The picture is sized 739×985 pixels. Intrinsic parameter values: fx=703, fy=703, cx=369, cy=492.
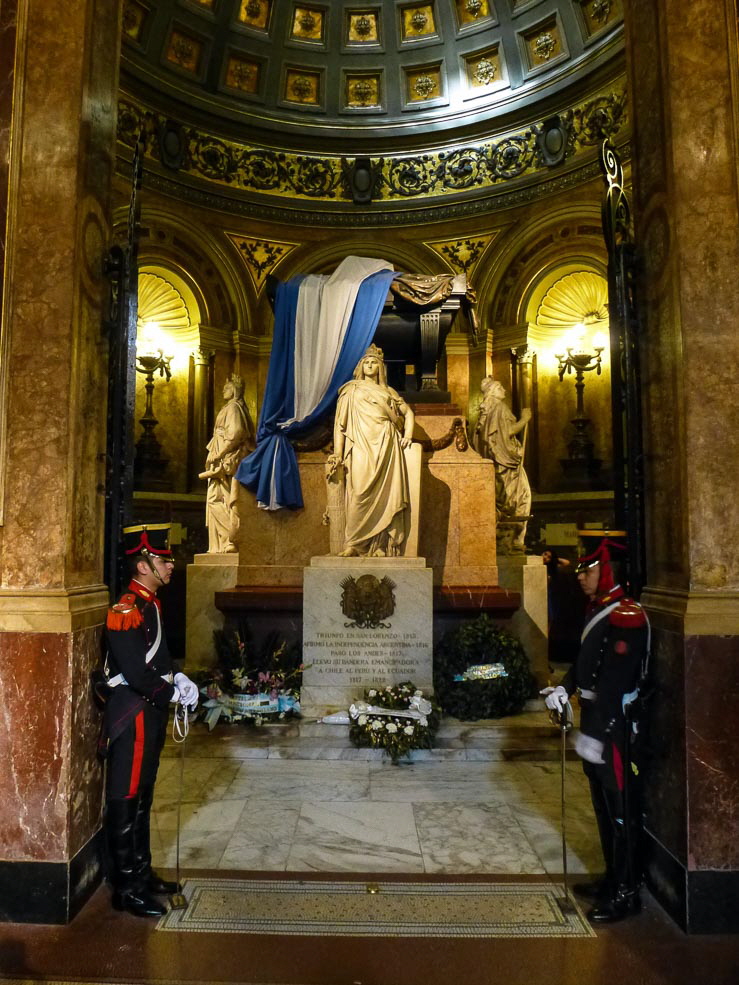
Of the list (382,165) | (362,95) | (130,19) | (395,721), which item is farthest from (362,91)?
(395,721)

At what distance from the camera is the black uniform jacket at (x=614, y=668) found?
3215 mm

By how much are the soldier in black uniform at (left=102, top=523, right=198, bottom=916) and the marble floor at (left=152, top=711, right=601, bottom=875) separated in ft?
0.77

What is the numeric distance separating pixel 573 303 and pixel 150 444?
26.4 ft

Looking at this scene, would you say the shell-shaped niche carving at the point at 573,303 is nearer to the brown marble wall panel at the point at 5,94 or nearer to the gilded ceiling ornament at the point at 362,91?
the gilded ceiling ornament at the point at 362,91

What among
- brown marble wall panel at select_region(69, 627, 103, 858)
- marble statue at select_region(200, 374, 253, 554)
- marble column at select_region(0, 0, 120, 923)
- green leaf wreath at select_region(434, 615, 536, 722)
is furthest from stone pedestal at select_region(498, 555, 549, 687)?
marble column at select_region(0, 0, 120, 923)

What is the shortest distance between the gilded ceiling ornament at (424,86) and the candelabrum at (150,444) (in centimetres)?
697

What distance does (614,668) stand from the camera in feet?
10.6

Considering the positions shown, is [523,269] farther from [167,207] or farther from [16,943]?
[16,943]

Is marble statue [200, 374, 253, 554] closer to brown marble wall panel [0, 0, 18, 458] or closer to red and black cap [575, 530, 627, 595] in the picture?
brown marble wall panel [0, 0, 18, 458]

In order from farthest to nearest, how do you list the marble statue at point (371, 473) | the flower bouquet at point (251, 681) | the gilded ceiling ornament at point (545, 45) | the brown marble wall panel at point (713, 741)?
the gilded ceiling ornament at point (545, 45) < the marble statue at point (371, 473) < the flower bouquet at point (251, 681) < the brown marble wall panel at point (713, 741)

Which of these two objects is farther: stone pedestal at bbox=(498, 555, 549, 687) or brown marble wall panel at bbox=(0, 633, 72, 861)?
stone pedestal at bbox=(498, 555, 549, 687)

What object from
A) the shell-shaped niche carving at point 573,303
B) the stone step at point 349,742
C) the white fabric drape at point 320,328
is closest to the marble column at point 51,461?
the stone step at point 349,742

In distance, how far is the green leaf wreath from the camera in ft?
19.4

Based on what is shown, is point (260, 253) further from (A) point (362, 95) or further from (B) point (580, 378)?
(B) point (580, 378)
